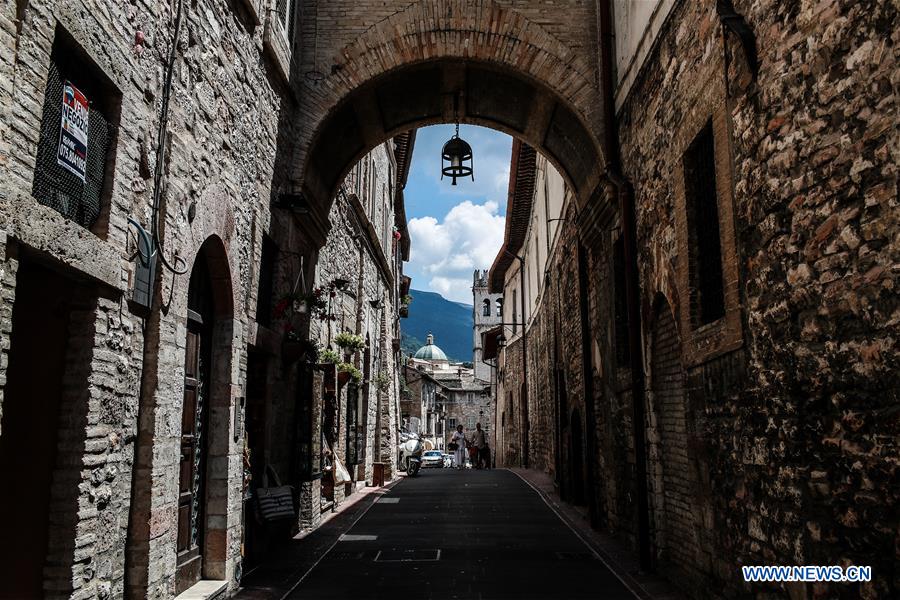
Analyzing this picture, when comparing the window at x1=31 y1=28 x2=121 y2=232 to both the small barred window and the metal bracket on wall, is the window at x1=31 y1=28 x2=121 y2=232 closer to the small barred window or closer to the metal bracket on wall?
the small barred window

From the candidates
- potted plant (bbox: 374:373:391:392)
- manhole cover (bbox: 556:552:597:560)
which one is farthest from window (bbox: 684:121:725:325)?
potted plant (bbox: 374:373:391:392)

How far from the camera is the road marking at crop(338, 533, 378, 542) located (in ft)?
31.1

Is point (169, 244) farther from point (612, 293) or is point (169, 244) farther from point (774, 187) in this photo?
point (612, 293)

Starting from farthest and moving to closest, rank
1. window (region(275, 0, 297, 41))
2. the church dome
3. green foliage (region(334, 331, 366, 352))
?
1. the church dome
2. green foliage (region(334, 331, 366, 352))
3. window (region(275, 0, 297, 41))

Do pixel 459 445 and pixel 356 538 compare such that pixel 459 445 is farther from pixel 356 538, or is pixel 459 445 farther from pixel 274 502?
pixel 274 502

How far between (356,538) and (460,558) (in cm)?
200

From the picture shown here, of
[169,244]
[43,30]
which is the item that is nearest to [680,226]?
[169,244]

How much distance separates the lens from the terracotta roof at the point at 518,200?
20.4 m

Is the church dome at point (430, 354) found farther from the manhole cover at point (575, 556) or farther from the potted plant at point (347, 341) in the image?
the manhole cover at point (575, 556)

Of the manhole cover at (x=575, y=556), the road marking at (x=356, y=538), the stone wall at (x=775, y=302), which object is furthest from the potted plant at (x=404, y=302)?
the stone wall at (x=775, y=302)

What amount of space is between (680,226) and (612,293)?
2842 mm

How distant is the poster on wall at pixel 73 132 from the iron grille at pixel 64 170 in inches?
1.1

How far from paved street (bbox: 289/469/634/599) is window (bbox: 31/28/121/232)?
3.95 metres

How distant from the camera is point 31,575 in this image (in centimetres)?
421
